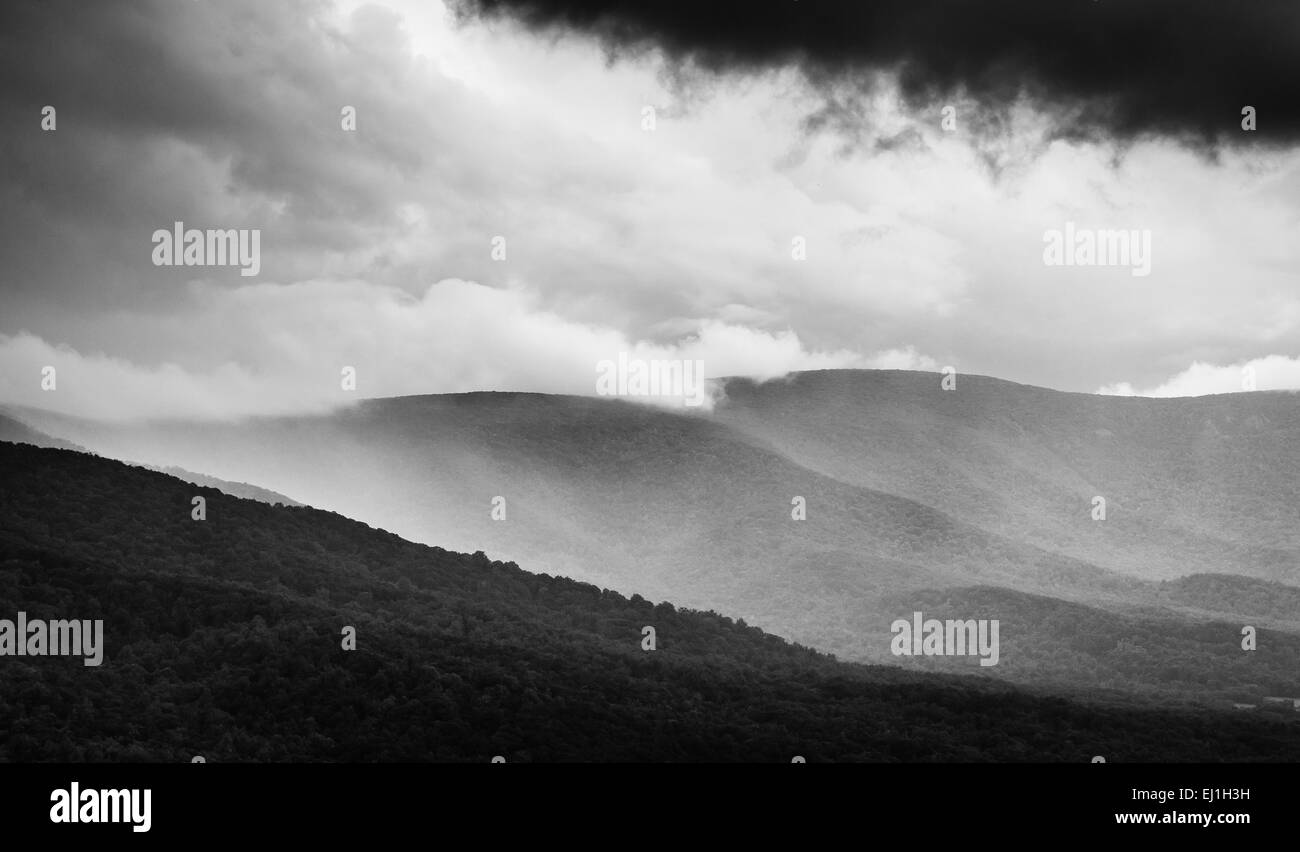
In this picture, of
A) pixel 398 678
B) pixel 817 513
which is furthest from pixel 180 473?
pixel 398 678

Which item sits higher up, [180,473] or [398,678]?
[180,473]

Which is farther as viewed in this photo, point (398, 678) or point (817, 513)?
point (817, 513)

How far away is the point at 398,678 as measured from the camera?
51438 mm

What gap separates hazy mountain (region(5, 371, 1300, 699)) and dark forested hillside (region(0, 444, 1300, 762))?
3610 centimetres

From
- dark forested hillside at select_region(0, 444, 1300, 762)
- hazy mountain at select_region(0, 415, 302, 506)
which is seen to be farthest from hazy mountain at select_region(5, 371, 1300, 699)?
dark forested hillside at select_region(0, 444, 1300, 762)

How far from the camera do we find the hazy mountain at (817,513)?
11488 cm

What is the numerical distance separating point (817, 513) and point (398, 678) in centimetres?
10448

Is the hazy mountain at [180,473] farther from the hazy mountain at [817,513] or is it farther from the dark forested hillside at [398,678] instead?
the dark forested hillside at [398,678]

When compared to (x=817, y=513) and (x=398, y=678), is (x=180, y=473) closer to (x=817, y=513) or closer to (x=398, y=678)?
(x=817, y=513)

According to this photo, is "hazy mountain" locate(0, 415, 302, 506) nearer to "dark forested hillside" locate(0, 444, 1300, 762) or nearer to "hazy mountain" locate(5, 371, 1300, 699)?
"hazy mountain" locate(5, 371, 1300, 699)

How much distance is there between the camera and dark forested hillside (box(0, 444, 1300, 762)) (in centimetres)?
4709
